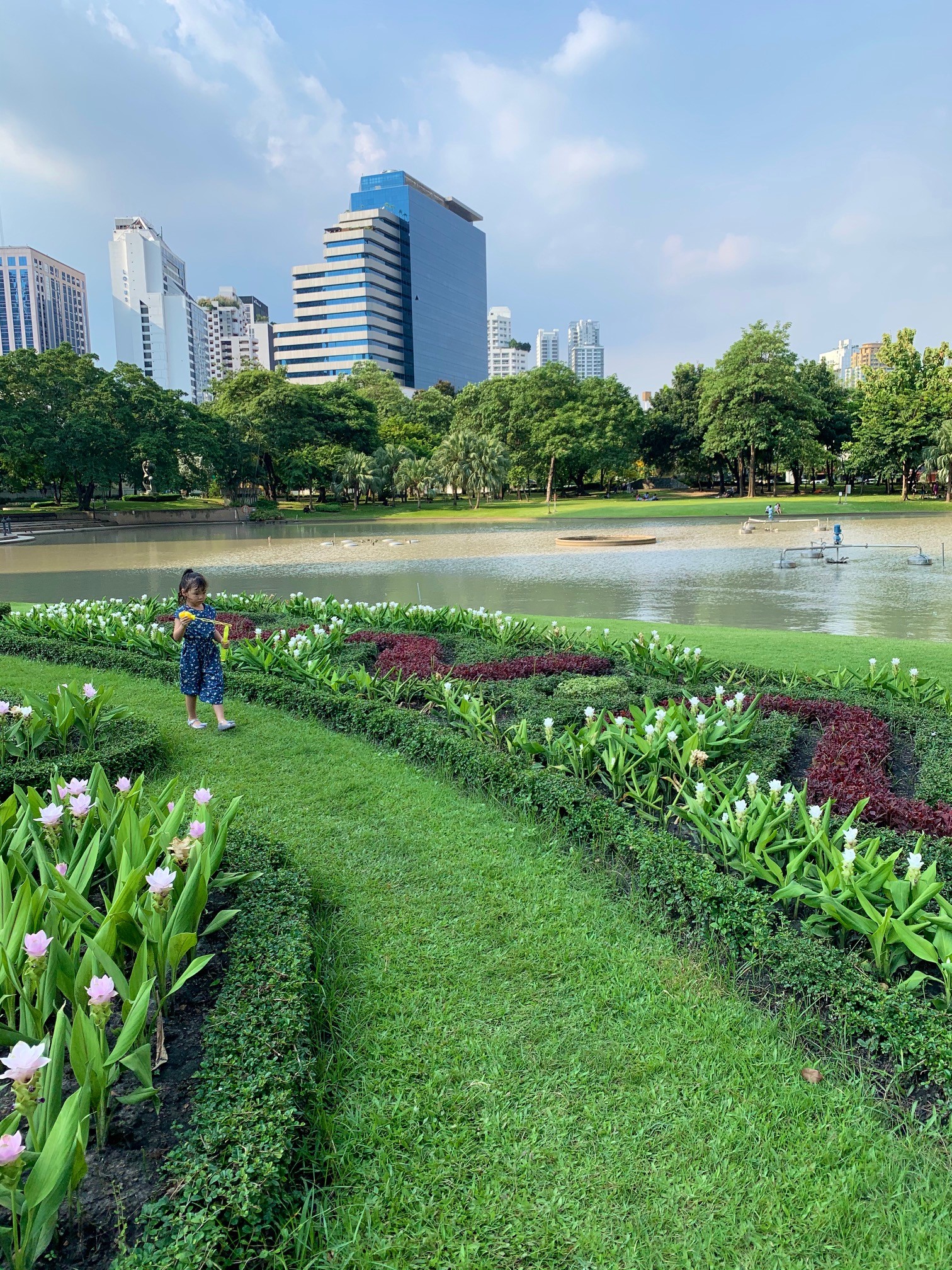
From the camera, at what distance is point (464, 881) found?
3.42 metres

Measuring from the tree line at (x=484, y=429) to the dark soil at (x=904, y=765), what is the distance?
3997 centimetres

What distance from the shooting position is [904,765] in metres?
4.49

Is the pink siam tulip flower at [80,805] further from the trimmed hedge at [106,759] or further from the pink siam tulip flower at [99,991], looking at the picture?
the trimmed hedge at [106,759]

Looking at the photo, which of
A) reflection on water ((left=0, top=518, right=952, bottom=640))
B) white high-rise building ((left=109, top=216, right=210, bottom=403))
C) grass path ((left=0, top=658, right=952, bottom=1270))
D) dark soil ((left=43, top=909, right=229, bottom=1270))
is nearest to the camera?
dark soil ((left=43, top=909, right=229, bottom=1270))

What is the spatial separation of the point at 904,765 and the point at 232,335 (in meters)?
168

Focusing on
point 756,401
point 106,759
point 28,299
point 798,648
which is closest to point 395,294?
point 28,299

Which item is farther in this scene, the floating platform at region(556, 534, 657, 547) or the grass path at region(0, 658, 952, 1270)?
the floating platform at region(556, 534, 657, 547)

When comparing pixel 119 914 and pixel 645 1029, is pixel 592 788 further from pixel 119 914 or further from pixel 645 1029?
pixel 119 914

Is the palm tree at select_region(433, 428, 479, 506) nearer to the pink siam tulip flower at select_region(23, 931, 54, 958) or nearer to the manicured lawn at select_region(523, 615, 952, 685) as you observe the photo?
the manicured lawn at select_region(523, 615, 952, 685)

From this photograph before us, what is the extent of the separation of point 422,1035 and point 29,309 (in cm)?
14470

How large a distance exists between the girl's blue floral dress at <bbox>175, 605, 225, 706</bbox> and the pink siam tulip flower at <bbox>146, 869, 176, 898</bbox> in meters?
3.16

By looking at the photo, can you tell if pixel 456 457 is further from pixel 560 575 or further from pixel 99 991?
pixel 99 991

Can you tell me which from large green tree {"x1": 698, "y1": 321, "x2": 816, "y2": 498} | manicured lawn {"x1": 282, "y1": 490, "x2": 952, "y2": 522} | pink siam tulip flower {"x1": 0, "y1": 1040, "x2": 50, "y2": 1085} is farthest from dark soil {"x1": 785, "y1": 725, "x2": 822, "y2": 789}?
large green tree {"x1": 698, "y1": 321, "x2": 816, "y2": 498}

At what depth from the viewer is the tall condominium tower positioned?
100750 millimetres
